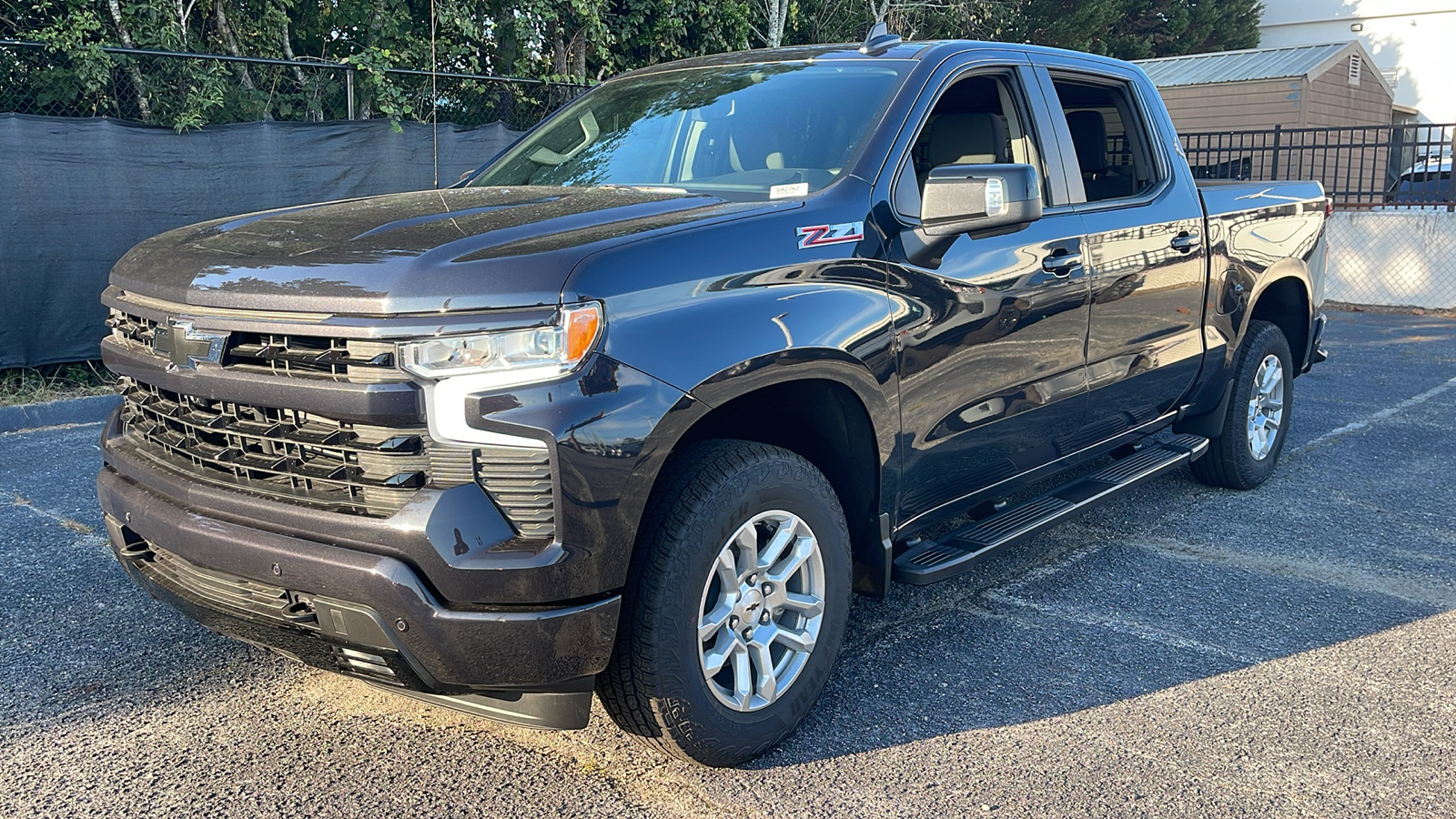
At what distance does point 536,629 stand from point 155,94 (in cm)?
814

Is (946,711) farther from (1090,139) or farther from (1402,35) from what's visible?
(1402,35)

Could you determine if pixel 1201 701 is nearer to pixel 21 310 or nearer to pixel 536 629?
pixel 536 629

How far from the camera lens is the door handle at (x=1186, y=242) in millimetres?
4723

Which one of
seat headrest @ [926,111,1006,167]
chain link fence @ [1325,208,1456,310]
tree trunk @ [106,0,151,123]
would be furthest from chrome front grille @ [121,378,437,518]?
chain link fence @ [1325,208,1456,310]

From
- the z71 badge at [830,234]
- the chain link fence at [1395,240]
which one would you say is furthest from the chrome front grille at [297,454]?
the chain link fence at [1395,240]

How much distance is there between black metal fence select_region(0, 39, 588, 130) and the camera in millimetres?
8539

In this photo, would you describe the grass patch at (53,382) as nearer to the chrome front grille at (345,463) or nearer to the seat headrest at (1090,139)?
the chrome front grille at (345,463)

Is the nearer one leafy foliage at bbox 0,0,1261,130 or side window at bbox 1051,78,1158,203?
side window at bbox 1051,78,1158,203

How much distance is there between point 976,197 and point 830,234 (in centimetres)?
50

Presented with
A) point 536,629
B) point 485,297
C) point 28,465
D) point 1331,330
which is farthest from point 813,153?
point 1331,330

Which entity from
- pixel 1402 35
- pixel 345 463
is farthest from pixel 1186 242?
pixel 1402 35

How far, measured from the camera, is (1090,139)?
16.2 ft

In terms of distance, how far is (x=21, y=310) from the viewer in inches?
306

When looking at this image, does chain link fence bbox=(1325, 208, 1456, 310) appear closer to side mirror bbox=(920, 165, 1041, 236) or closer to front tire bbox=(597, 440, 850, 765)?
side mirror bbox=(920, 165, 1041, 236)
